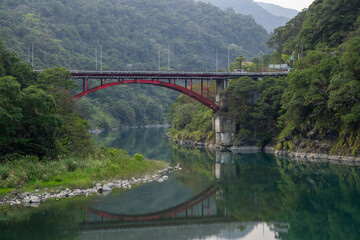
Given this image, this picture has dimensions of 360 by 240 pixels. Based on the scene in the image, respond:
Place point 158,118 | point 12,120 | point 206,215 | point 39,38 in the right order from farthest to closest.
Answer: point 158,118, point 39,38, point 12,120, point 206,215

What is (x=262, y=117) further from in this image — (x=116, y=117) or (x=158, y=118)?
(x=158, y=118)

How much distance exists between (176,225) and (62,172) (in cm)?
911

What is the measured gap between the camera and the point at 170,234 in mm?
20141

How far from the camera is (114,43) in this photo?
479ft

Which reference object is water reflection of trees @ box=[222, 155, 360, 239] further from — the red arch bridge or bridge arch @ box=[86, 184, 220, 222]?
the red arch bridge

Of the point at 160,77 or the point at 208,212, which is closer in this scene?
the point at 208,212

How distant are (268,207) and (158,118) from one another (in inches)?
4202

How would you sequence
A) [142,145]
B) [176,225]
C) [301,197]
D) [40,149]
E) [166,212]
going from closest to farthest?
[176,225] → [166,212] → [301,197] → [40,149] → [142,145]

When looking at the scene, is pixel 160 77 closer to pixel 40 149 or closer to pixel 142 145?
pixel 142 145

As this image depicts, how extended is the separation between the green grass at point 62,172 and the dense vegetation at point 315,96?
Answer: 1940 cm

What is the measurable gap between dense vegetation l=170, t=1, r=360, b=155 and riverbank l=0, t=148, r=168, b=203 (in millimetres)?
19396

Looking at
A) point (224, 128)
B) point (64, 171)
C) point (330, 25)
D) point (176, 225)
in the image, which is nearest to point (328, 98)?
point (330, 25)

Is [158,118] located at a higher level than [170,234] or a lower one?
lower

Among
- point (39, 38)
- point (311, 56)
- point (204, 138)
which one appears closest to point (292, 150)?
point (311, 56)
